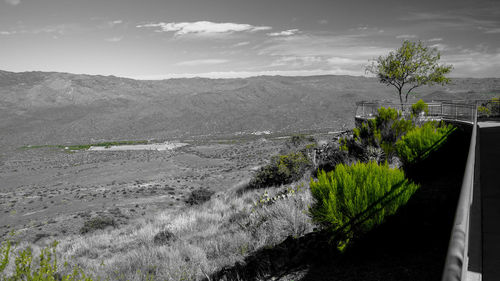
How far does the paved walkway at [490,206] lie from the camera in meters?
3.97

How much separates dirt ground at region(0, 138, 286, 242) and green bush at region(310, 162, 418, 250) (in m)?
21.2

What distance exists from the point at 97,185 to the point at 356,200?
45.9 metres

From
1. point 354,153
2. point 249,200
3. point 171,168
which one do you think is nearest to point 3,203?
point 171,168

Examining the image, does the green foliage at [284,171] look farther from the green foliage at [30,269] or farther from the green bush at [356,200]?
the green foliage at [30,269]

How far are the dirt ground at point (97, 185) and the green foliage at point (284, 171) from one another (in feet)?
29.4

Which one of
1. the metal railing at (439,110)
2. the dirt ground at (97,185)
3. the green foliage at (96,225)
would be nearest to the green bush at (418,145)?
the metal railing at (439,110)

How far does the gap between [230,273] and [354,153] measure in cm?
963

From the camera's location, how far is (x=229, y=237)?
24.6ft

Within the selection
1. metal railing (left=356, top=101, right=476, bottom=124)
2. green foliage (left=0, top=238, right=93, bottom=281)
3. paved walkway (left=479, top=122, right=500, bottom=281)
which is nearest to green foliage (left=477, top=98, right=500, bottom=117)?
metal railing (left=356, top=101, right=476, bottom=124)

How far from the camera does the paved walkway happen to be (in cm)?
397

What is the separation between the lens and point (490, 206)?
6.16m

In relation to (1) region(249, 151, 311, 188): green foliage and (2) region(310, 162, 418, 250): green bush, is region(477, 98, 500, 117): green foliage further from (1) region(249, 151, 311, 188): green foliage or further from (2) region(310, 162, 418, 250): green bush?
(2) region(310, 162, 418, 250): green bush

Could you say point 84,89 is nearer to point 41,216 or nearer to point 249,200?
point 41,216

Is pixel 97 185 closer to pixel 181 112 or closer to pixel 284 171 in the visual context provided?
pixel 284 171
